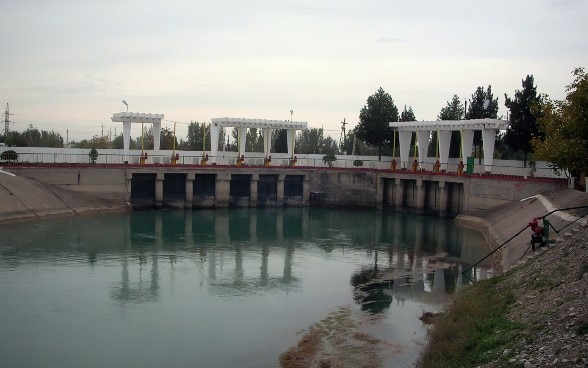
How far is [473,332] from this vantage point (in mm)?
21688

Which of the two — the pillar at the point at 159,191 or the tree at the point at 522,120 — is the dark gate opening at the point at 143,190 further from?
the tree at the point at 522,120

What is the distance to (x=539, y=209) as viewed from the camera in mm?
49312

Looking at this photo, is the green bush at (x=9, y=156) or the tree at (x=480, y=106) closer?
the green bush at (x=9, y=156)

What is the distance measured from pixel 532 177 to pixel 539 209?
1243cm

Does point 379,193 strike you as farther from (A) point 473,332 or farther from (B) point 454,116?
(A) point 473,332

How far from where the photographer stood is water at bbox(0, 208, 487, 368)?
24.5 m

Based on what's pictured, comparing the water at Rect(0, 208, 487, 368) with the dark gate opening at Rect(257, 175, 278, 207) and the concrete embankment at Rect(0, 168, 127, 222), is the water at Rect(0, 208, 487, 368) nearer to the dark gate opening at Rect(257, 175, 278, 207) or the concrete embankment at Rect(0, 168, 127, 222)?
the concrete embankment at Rect(0, 168, 127, 222)

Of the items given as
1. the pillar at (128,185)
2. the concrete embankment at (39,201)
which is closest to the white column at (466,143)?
the pillar at (128,185)

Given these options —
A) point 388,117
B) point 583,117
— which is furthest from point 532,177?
point 388,117

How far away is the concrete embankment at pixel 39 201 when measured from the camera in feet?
177

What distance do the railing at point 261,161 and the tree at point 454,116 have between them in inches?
320

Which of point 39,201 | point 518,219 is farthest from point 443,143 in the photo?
point 39,201

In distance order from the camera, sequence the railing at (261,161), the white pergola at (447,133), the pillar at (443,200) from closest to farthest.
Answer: the railing at (261,161)
the white pergola at (447,133)
the pillar at (443,200)

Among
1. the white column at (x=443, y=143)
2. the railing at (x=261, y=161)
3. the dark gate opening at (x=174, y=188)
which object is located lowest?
the dark gate opening at (x=174, y=188)
